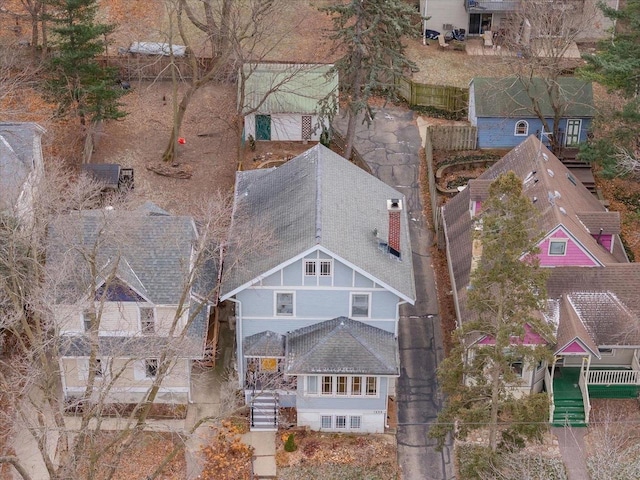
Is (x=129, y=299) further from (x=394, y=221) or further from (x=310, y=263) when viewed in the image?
(x=394, y=221)

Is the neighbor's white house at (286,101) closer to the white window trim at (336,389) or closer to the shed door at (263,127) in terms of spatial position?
the shed door at (263,127)

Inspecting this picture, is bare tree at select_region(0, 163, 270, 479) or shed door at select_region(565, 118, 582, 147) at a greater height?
shed door at select_region(565, 118, 582, 147)

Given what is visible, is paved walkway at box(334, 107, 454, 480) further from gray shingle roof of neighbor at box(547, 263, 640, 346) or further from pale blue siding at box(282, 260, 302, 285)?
pale blue siding at box(282, 260, 302, 285)

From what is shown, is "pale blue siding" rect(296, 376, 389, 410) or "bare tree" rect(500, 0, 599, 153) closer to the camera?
"pale blue siding" rect(296, 376, 389, 410)

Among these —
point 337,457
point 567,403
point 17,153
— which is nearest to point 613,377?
point 567,403

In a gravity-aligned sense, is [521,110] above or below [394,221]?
above

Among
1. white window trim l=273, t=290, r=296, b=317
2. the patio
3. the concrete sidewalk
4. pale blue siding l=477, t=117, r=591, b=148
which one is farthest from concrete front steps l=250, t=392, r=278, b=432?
the patio
